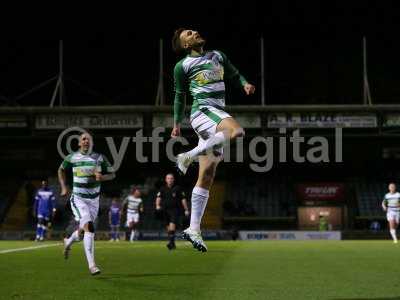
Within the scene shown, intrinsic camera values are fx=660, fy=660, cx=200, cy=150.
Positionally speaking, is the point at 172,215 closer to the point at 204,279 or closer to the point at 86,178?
the point at 86,178

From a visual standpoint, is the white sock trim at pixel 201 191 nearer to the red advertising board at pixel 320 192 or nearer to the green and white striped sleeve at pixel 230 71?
the green and white striped sleeve at pixel 230 71

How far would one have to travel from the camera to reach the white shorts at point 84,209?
12.2m

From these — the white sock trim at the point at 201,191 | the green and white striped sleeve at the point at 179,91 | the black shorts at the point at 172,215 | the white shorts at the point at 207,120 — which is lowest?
the black shorts at the point at 172,215

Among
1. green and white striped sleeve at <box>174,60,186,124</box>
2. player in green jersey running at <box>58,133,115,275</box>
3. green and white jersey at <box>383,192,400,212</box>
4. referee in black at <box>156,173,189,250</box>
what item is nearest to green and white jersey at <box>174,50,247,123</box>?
green and white striped sleeve at <box>174,60,186,124</box>

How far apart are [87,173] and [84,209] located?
0.69 m

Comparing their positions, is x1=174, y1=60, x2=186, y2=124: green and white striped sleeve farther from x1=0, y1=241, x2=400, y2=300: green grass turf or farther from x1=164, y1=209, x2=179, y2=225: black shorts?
x1=164, y1=209, x2=179, y2=225: black shorts

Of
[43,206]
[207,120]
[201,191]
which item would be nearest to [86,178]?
[201,191]

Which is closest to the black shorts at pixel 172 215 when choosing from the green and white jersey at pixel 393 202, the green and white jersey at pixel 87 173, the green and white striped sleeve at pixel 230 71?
the green and white jersey at pixel 87 173

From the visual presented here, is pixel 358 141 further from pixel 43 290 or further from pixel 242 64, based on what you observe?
pixel 43 290

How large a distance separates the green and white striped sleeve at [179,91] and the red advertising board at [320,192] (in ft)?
112

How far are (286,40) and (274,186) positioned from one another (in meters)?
9.74

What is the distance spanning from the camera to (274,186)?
42.7 metres

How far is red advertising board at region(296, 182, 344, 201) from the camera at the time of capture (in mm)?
41634

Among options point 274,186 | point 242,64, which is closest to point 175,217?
point 242,64
